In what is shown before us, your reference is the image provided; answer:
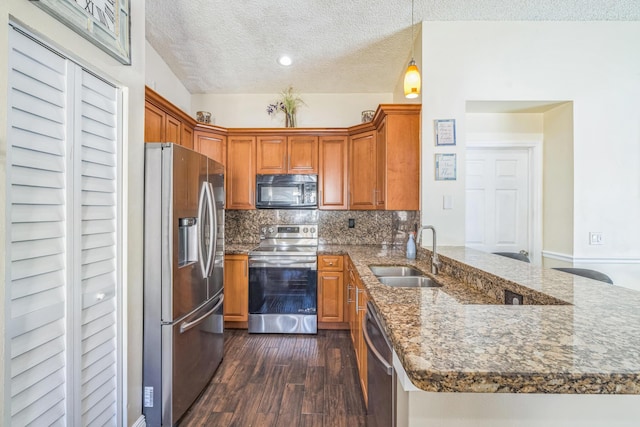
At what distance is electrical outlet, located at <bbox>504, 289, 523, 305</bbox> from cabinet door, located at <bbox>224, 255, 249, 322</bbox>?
2.40m

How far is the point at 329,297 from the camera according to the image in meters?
3.07

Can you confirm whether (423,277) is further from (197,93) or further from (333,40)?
(197,93)

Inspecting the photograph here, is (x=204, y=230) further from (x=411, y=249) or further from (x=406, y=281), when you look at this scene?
(x=411, y=249)

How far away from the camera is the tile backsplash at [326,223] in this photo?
3539 mm

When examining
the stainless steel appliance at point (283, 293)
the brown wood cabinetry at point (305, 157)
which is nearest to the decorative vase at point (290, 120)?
the brown wood cabinetry at point (305, 157)

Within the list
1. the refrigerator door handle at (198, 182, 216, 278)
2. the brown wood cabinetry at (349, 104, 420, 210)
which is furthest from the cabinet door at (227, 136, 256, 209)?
the brown wood cabinetry at (349, 104, 420, 210)

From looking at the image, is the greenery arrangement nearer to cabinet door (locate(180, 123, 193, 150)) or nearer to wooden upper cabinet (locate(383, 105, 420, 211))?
cabinet door (locate(180, 123, 193, 150))

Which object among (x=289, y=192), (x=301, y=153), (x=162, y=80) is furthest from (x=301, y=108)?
(x=162, y=80)

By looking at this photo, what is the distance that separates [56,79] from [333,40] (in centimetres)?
214

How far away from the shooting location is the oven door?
299 centimetres

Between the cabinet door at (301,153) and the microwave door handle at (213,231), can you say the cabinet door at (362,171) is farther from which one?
the microwave door handle at (213,231)

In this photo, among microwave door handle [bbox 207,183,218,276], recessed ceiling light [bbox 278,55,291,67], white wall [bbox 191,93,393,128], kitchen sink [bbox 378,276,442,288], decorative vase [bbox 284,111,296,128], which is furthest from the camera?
white wall [bbox 191,93,393,128]

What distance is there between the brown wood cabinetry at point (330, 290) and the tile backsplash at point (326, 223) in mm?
580

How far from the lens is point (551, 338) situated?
70 cm
